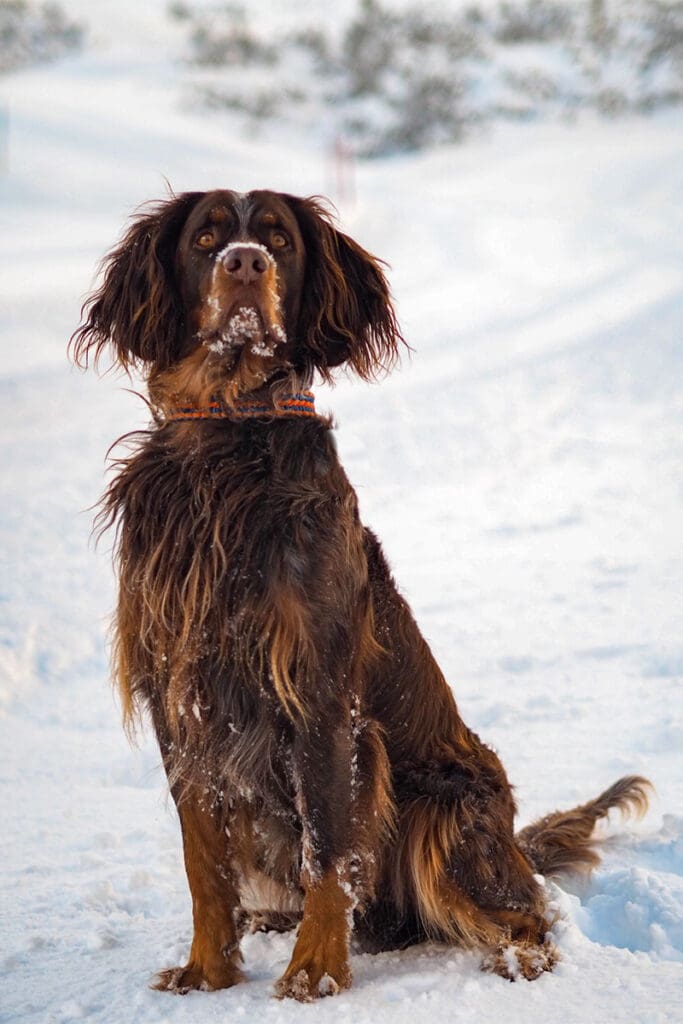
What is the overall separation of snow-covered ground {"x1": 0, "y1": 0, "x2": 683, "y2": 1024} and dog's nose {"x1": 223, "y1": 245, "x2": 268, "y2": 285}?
1533 mm

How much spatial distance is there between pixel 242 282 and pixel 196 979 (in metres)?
1.70

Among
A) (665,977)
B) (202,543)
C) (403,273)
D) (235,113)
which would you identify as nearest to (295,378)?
(202,543)

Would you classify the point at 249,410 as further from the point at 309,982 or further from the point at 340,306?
the point at 309,982

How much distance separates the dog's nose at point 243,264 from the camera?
2705 millimetres

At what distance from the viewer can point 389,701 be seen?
111 inches

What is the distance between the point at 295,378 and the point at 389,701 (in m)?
0.87

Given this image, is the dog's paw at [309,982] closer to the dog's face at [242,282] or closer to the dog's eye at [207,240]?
the dog's face at [242,282]

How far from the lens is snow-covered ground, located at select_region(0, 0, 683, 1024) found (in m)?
2.71

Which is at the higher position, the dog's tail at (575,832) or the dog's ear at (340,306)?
the dog's ear at (340,306)

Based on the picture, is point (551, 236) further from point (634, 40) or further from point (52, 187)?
point (634, 40)

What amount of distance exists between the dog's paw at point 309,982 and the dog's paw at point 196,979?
177 mm

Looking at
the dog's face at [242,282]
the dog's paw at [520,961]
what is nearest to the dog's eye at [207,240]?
the dog's face at [242,282]

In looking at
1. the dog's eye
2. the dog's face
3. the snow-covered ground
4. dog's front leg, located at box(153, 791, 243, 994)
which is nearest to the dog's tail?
the snow-covered ground

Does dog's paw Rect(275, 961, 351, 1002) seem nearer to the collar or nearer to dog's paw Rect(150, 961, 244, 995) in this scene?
dog's paw Rect(150, 961, 244, 995)
